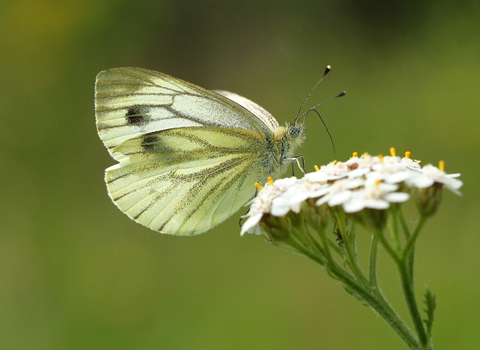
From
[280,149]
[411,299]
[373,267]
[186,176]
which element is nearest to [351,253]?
[373,267]

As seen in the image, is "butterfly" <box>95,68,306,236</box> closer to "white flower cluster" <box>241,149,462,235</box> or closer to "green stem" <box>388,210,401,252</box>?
"white flower cluster" <box>241,149,462,235</box>

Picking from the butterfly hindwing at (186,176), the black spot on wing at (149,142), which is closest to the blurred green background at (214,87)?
the butterfly hindwing at (186,176)

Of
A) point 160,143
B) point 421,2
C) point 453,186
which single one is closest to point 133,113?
point 160,143

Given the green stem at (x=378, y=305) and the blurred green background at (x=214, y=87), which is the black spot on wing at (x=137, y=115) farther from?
→ the blurred green background at (x=214, y=87)

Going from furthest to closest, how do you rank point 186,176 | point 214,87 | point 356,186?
point 214,87 → point 186,176 → point 356,186

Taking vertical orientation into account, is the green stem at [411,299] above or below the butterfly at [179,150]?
below

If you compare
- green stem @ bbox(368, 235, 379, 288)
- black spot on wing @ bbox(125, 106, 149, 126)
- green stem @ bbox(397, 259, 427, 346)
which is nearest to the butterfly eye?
black spot on wing @ bbox(125, 106, 149, 126)

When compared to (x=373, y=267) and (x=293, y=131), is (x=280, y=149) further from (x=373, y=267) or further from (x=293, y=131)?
(x=373, y=267)

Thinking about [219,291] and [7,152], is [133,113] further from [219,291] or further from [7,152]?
[7,152]
